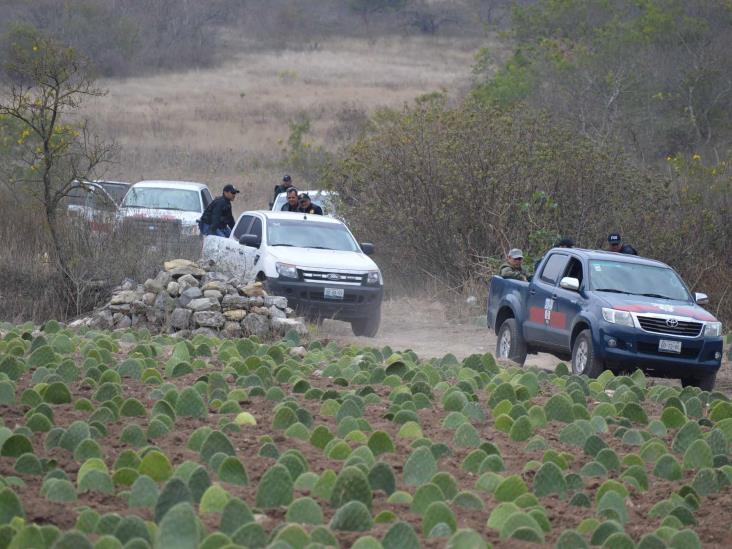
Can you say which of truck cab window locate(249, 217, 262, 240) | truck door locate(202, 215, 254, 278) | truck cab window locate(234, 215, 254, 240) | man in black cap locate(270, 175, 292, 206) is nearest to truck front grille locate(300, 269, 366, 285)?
truck door locate(202, 215, 254, 278)

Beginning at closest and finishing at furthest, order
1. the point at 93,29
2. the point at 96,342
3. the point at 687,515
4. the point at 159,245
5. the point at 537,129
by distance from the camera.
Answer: the point at 687,515 < the point at 96,342 < the point at 159,245 < the point at 537,129 < the point at 93,29

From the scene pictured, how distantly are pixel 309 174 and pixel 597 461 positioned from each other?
35082mm

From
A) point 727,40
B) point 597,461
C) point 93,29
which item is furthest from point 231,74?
point 597,461

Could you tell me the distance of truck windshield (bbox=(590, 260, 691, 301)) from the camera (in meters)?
14.6

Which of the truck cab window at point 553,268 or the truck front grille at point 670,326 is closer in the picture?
the truck front grille at point 670,326

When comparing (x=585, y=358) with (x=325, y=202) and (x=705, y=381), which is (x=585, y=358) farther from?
(x=325, y=202)

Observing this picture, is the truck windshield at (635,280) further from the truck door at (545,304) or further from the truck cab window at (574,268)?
the truck door at (545,304)

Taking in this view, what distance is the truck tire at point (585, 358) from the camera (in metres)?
13.7

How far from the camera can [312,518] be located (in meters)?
5.43

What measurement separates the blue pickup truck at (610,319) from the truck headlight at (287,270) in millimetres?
3143

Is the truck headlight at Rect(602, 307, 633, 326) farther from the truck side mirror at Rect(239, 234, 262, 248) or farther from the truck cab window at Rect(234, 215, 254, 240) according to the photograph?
the truck cab window at Rect(234, 215, 254, 240)

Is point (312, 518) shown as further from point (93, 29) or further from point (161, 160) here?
point (93, 29)

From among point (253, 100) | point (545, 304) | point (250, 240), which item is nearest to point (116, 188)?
point (250, 240)

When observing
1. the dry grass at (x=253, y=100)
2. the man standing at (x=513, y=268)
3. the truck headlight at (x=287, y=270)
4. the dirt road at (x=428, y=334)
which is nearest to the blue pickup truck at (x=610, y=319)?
the man standing at (x=513, y=268)
